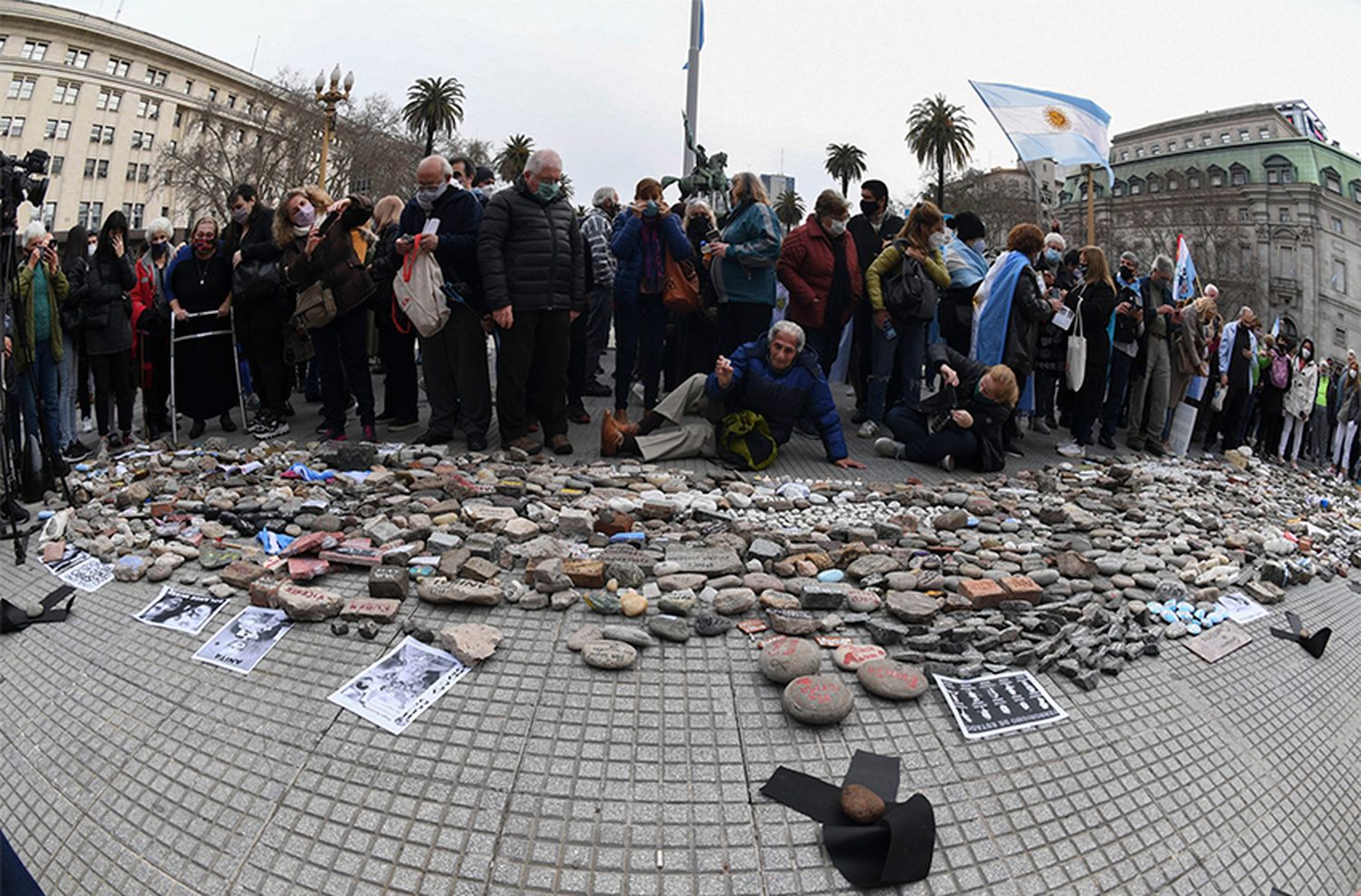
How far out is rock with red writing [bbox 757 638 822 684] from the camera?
2.85m

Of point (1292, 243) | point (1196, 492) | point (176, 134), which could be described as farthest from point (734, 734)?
point (176, 134)

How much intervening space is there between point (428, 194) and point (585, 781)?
15.3 ft

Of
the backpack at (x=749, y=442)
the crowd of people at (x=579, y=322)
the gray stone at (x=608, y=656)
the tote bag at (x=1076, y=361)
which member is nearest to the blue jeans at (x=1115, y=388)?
the crowd of people at (x=579, y=322)

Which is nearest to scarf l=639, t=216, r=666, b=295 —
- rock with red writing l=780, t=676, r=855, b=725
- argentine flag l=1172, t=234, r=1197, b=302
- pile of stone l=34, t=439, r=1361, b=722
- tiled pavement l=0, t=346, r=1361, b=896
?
pile of stone l=34, t=439, r=1361, b=722

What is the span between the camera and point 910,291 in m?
6.66

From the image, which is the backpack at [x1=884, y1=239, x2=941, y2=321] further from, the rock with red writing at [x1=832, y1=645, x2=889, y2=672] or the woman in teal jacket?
the rock with red writing at [x1=832, y1=645, x2=889, y2=672]

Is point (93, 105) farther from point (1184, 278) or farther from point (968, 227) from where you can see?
point (1184, 278)

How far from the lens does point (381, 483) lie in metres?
4.92

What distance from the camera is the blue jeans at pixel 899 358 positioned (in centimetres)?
693

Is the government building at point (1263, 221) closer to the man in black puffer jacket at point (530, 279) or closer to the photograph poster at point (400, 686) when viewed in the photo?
the man in black puffer jacket at point (530, 279)

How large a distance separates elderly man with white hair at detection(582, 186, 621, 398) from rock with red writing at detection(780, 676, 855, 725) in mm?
4696

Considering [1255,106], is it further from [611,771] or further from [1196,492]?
[611,771]

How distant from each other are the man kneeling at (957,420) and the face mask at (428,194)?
386cm


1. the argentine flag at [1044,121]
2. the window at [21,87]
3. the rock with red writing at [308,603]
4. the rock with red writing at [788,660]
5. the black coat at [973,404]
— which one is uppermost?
the window at [21,87]
